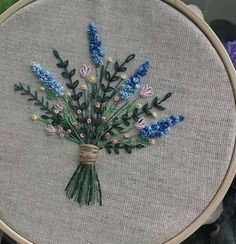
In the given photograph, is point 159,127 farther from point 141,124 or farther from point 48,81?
point 48,81

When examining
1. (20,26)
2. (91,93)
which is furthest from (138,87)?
(20,26)

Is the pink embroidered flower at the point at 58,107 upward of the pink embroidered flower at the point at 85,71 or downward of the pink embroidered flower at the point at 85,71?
downward

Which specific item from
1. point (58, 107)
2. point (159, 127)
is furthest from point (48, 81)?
point (159, 127)

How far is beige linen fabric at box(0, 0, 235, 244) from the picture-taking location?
2.05 ft

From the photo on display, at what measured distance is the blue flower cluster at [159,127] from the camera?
627mm

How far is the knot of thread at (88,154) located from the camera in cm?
64

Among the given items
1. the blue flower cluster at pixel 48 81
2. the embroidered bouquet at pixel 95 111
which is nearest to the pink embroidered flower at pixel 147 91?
the embroidered bouquet at pixel 95 111

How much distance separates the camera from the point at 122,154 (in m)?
0.64

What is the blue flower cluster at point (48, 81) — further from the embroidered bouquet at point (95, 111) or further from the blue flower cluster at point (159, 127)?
the blue flower cluster at point (159, 127)

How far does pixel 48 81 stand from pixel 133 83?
0.11 m

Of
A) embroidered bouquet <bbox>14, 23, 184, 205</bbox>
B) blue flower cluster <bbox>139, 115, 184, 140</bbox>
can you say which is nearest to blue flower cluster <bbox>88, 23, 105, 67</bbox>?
embroidered bouquet <bbox>14, 23, 184, 205</bbox>

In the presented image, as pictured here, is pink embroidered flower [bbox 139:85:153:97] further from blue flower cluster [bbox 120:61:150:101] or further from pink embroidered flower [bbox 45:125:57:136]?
pink embroidered flower [bbox 45:125:57:136]

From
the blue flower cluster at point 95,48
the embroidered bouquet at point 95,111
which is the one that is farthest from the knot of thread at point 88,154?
the blue flower cluster at point 95,48

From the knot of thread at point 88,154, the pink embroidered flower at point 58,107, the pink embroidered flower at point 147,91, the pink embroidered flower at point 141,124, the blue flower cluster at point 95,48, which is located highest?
the blue flower cluster at point 95,48
